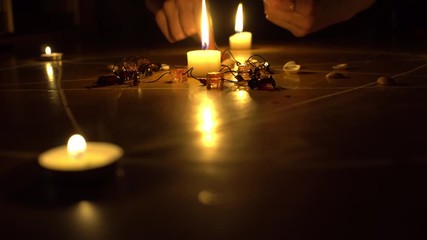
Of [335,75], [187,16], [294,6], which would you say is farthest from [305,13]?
[187,16]

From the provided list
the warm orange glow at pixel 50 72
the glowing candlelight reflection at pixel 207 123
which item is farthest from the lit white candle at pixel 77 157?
the warm orange glow at pixel 50 72

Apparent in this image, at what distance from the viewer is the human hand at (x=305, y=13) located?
5.80 ft

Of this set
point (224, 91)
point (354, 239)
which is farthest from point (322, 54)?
point (354, 239)

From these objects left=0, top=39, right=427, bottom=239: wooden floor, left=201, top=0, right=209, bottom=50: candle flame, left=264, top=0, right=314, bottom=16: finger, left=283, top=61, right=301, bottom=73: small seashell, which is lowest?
left=0, top=39, right=427, bottom=239: wooden floor

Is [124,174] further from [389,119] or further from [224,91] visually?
[224,91]

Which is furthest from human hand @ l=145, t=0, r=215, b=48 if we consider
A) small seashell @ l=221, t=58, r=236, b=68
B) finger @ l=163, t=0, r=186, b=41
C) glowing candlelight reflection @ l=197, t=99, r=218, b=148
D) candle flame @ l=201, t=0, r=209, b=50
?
glowing candlelight reflection @ l=197, t=99, r=218, b=148

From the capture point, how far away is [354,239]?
1.80 feet

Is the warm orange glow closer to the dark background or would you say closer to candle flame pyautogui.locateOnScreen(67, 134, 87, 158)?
the dark background

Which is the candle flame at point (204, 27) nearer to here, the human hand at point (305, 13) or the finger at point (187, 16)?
the human hand at point (305, 13)

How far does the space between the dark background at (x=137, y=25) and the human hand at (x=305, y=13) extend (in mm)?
728

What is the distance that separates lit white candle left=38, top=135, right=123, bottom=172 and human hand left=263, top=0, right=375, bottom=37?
42.3 inches

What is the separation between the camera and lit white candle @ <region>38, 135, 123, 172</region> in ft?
2.31

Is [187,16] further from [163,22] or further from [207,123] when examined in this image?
[207,123]

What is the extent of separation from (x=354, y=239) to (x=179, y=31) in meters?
1.60
